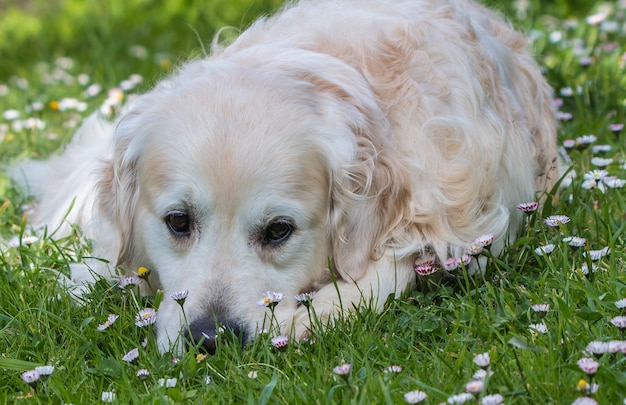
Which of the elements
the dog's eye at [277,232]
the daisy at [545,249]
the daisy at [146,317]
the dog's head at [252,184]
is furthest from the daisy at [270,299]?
the daisy at [545,249]

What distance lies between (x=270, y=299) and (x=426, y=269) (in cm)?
62

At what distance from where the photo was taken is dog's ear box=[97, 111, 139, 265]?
12.0 feet

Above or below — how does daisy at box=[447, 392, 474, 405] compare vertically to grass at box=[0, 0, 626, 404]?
above

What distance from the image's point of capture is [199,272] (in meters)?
3.23

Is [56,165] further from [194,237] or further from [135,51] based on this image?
[135,51]

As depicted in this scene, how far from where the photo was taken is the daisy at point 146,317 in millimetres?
3078

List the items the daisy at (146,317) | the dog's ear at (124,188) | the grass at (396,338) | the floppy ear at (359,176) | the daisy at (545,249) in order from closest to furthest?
1. the grass at (396,338)
2. the daisy at (146,317)
3. the daisy at (545,249)
4. the floppy ear at (359,176)
5. the dog's ear at (124,188)

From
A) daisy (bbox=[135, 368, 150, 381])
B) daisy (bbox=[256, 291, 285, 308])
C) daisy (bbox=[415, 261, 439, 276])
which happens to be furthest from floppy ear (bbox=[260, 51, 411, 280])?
daisy (bbox=[135, 368, 150, 381])

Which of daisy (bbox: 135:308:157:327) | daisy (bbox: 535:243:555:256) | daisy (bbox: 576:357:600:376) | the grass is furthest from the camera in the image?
daisy (bbox: 535:243:555:256)

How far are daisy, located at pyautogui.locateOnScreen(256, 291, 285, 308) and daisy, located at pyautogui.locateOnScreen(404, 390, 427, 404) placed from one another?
70cm

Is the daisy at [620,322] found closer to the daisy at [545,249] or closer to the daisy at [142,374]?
the daisy at [545,249]

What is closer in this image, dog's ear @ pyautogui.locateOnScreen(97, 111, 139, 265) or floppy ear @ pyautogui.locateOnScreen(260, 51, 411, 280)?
floppy ear @ pyautogui.locateOnScreen(260, 51, 411, 280)

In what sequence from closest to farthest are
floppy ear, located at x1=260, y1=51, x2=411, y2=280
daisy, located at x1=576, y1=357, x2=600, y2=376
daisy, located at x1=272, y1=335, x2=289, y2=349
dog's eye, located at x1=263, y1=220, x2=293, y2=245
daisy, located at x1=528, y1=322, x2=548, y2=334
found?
daisy, located at x1=576, y1=357, x2=600, y2=376
daisy, located at x1=528, y1=322, x2=548, y2=334
daisy, located at x1=272, y1=335, x2=289, y2=349
dog's eye, located at x1=263, y1=220, x2=293, y2=245
floppy ear, located at x1=260, y1=51, x2=411, y2=280

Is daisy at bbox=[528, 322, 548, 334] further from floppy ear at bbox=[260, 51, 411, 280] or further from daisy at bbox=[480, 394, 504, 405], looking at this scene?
floppy ear at bbox=[260, 51, 411, 280]
